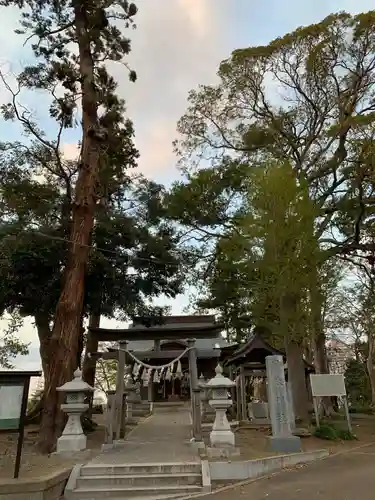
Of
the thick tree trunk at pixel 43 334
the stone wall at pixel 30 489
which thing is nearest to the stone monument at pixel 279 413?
the stone wall at pixel 30 489

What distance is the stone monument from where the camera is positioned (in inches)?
360

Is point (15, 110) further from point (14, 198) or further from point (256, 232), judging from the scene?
point (256, 232)

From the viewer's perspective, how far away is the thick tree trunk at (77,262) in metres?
9.59

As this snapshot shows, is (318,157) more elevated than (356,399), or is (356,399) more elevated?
(318,157)

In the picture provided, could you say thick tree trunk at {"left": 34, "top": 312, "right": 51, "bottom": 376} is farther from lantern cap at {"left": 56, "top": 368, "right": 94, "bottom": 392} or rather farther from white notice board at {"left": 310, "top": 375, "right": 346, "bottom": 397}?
white notice board at {"left": 310, "top": 375, "right": 346, "bottom": 397}

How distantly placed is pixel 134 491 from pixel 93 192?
7.38 meters

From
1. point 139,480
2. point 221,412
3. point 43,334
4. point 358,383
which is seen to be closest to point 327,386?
point 221,412

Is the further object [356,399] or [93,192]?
[356,399]

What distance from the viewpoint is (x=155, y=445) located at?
405 inches

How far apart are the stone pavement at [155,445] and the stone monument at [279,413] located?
6.27 ft

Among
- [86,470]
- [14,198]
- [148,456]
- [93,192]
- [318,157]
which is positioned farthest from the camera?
[318,157]

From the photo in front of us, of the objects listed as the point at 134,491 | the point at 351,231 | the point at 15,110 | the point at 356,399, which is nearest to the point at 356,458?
the point at 134,491

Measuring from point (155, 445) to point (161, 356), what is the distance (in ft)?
9.52

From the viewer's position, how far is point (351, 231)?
56.0 ft
